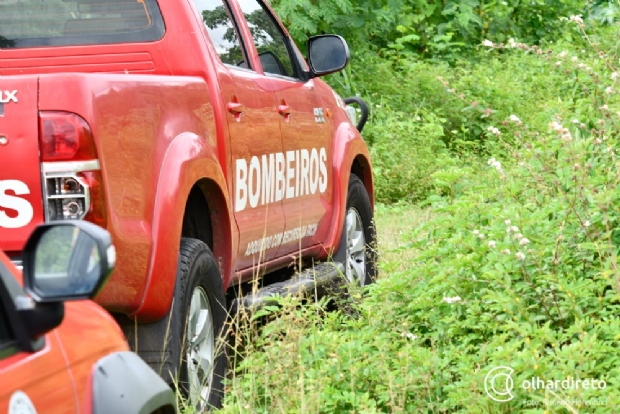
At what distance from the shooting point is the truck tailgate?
13.6 feet

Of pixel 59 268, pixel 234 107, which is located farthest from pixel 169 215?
pixel 59 268

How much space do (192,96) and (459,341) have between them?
4.74 ft

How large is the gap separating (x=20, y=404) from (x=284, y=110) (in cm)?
421

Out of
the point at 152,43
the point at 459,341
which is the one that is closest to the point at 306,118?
the point at 152,43

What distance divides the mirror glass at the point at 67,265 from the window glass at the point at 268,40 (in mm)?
4288

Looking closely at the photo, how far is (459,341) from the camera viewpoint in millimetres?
5062

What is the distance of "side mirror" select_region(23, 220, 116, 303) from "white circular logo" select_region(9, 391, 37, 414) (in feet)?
0.57

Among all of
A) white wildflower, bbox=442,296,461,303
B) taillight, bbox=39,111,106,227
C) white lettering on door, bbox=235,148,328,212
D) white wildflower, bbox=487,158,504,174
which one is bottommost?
white wildflower, bbox=442,296,461,303

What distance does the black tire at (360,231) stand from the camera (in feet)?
24.6

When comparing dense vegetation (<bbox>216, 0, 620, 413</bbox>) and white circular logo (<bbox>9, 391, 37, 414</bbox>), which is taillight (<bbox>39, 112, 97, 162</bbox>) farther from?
white circular logo (<bbox>9, 391, 37, 414</bbox>)

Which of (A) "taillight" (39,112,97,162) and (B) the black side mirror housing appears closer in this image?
(B) the black side mirror housing

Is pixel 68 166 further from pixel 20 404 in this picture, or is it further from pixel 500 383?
pixel 20 404

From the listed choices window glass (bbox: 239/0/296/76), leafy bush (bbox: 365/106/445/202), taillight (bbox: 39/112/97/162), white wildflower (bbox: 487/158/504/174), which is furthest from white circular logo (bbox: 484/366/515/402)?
leafy bush (bbox: 365/106/445/202)

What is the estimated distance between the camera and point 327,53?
23.1 feet
